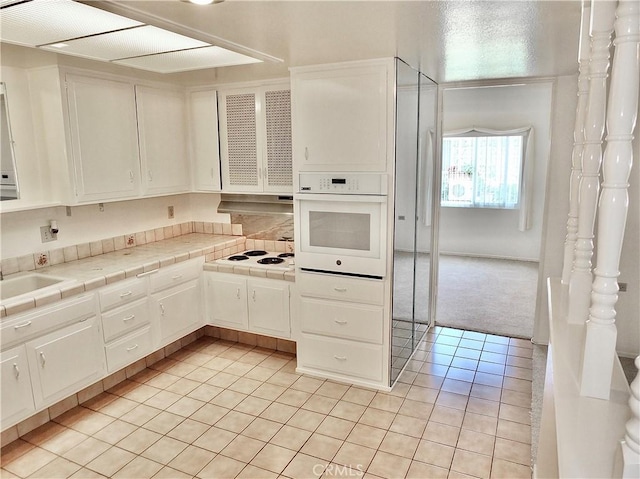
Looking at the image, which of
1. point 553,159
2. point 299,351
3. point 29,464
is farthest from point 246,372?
point 553,159

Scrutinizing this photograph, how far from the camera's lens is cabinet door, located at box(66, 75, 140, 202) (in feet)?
10.3

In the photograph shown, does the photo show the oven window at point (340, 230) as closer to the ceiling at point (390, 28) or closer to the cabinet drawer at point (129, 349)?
the ceiling at point (390, 28)

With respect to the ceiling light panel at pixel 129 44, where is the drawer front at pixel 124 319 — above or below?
below

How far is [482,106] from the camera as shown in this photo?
6902mm

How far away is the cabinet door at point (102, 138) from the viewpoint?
3150 mm

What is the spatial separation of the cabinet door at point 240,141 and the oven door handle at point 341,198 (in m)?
0.73

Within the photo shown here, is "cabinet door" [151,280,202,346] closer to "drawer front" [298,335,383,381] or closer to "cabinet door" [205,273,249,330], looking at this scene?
"cabinet door" [205,273,249,330]

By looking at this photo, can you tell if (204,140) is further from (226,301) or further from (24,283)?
(24,283)

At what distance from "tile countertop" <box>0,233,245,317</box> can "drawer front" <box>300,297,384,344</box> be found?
1.06 metres

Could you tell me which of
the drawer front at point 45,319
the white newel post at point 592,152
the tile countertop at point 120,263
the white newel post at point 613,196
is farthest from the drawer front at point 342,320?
the white newel post at point 613,196

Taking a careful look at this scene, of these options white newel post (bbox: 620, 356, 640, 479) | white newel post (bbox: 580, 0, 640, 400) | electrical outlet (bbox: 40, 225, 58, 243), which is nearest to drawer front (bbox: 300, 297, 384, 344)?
electrical outlet (bbox: 40, 225, 58, 243)

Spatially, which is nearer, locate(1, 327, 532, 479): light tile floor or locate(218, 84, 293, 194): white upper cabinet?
locate(1, 327, 532, 479): light tile floor

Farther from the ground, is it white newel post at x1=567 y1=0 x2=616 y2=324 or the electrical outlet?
white newel post at x1=567 y1=0 x2=616 y2=324

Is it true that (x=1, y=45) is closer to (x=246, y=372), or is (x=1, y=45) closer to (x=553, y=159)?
(x=246, y=372)
